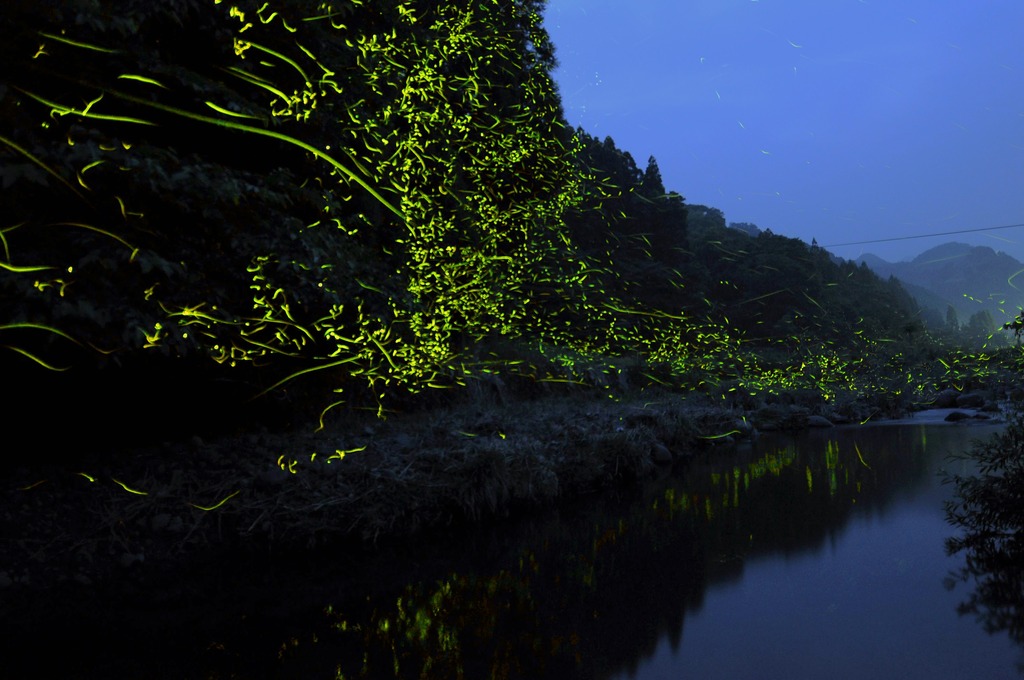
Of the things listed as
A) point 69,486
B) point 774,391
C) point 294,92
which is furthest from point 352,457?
point 774,391

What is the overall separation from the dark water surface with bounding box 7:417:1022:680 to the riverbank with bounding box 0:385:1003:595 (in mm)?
556

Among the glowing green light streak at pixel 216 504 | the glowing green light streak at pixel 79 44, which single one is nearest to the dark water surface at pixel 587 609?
the glowing green light streak at pixel 216 504

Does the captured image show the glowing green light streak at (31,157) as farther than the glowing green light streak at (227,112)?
No

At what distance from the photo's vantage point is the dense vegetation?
6547 mm

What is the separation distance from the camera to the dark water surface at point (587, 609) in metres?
4.61

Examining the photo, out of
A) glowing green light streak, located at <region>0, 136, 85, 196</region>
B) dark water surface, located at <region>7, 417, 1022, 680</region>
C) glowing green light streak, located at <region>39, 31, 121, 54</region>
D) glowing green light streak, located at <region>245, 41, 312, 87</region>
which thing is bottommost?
dark water surface, located at <region>7, 417, 1022, 680</region>

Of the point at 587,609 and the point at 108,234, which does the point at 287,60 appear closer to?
the point at 108,234

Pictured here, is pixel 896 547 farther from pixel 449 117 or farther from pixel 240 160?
pixel 449 117

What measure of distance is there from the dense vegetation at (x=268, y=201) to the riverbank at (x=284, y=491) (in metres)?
0.97

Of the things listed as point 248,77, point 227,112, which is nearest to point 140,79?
point 227,112

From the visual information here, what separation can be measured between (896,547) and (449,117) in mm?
10180

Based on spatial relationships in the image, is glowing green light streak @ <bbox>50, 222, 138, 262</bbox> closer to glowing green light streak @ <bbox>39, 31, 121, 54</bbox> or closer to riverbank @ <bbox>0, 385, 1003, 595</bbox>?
glowing green light streak @ <bbox>39, 31, 121, 54</bbox>

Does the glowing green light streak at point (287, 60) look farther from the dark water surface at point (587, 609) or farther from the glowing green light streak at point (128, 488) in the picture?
the dark water surface at point (587, 609)

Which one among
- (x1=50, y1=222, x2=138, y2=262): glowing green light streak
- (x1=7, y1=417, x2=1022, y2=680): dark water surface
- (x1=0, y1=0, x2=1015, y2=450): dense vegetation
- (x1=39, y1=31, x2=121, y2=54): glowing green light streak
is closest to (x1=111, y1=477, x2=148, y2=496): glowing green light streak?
(x1=0, y1=0, x2=1015, y2=450): dense vegetation
